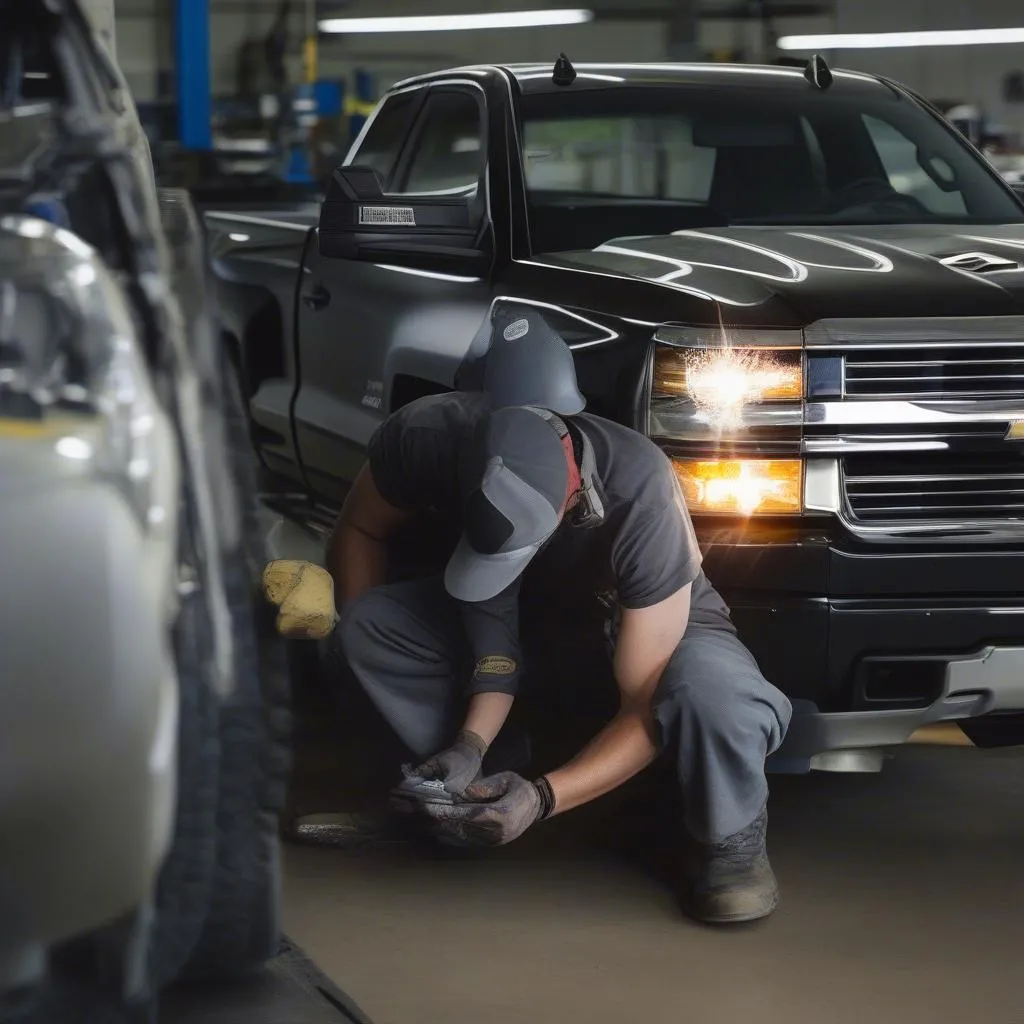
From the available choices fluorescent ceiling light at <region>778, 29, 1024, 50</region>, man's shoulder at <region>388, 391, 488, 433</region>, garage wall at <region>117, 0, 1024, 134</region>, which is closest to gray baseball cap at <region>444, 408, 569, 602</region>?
man's shoulder at <region>388, 391, 488, 433</region>

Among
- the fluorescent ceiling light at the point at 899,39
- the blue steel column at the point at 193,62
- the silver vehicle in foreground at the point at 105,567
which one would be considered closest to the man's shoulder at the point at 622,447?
the silver vehicle in foreground at the point at 105,567

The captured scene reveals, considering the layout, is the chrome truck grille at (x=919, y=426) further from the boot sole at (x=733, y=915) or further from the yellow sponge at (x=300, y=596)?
the yellow sponge at (x=300, y=596)

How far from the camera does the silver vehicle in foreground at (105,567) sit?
1.62m

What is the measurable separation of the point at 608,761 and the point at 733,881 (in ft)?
1.06

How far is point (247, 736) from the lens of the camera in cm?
210

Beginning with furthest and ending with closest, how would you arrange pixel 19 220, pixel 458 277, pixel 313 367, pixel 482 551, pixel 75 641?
pixel 313 367
pixel 458 277
pixel 482 551
pixel 19 220
pixel 75 641

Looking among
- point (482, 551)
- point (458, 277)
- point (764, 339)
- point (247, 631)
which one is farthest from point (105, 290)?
point (458, 277)

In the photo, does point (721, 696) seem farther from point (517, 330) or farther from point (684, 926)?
point (517, 330)

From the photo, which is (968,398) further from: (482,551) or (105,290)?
(105,290)

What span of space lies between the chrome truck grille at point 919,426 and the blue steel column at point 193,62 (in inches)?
441

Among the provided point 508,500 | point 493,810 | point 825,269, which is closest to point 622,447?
point 508,500

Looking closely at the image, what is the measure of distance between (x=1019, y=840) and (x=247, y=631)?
2.19m

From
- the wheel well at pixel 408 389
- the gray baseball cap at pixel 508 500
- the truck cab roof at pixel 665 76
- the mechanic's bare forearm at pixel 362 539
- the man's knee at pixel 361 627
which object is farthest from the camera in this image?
the truck cab roof at pixel 665 76

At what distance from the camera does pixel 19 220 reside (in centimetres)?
174
